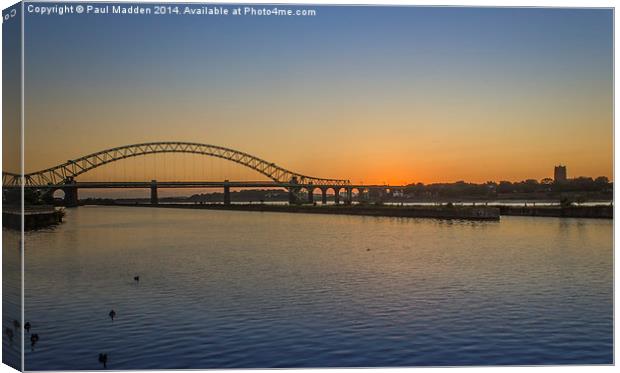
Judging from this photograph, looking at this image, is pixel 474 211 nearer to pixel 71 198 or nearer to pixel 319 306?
pixel 71 198

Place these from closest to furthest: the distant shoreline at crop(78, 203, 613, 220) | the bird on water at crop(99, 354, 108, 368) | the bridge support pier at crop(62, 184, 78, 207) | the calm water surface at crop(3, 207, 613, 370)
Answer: the bird on water at crop(99, 354, 108, 368) → the calm water surface at crop(3, 207, 613, 370) → the distant shoreline at crop(78, 203, 613, 220) → the bridge support pier at crop(62, 184, 78, 207)

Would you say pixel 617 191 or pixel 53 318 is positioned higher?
pixel 617 191

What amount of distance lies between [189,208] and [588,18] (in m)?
92.1

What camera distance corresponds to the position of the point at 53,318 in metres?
13.0

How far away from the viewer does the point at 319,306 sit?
14195 millimetres

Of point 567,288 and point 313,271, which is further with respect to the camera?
point 313,271

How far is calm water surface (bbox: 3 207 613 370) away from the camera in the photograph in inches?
415

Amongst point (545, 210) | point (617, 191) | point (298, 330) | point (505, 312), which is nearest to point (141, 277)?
point (298, 330)

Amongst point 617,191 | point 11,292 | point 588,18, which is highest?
point 588,18

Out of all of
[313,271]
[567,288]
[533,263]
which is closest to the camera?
[567,288]

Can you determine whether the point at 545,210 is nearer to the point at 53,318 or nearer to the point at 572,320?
the point at 572,320

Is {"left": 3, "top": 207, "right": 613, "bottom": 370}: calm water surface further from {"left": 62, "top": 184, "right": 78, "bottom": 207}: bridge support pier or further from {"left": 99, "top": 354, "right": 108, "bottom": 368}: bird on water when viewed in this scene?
{"left": 62, "top": 184, "right": 78, "bottom": 207}: bridge support pier

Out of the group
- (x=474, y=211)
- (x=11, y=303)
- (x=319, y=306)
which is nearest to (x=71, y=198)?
(x=474, y=211)

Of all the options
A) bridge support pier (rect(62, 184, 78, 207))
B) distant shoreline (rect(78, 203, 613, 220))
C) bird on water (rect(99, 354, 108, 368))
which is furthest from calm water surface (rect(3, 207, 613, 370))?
bridge support pier (rect(62, 184, 78, 207))
